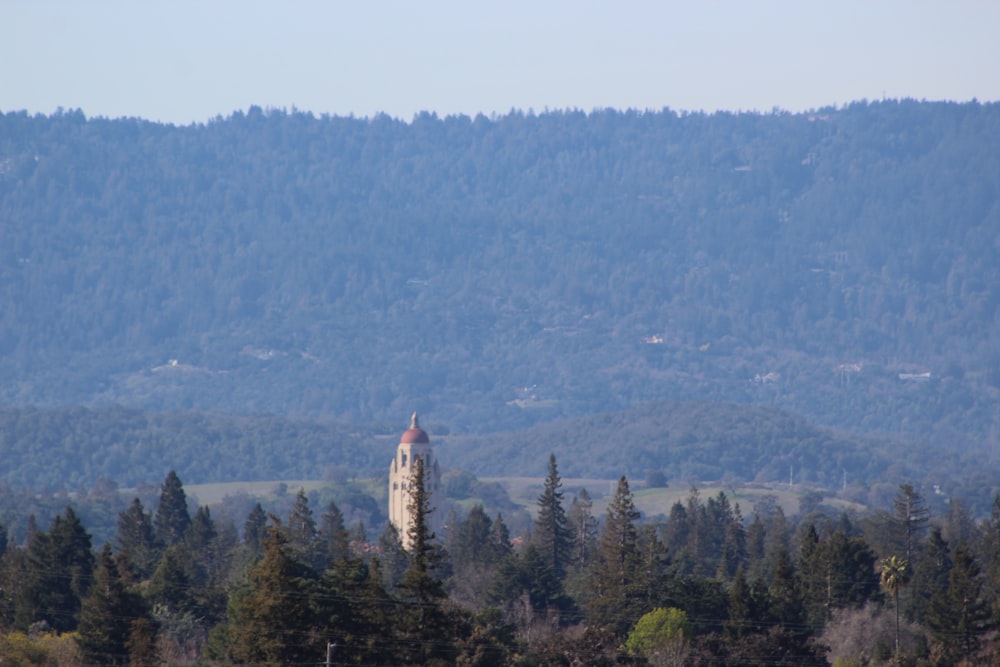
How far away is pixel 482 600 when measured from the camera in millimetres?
107312

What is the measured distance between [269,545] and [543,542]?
59205 millimetres

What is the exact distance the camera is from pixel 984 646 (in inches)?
3381

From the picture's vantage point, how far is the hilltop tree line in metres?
68.1

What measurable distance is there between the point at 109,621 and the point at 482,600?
34.4 metres

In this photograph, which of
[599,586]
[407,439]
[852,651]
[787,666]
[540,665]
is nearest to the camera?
[540,665]

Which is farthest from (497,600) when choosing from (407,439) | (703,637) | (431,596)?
(407,439)

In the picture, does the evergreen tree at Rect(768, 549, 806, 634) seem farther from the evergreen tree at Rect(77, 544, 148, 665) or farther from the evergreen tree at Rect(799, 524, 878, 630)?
the evergreen tree at Rect(77, 544, 148, 665)

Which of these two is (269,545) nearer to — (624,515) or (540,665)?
(540,665)

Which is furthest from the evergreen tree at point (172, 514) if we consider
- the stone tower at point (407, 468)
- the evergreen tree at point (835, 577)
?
the stone tower at point (407, 468)

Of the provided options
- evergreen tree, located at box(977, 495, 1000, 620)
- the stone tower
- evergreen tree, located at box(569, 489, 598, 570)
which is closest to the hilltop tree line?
evergreen tree, located at box(569, 489, 598, 570)

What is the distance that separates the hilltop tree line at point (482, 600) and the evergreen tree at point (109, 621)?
0.25 ft

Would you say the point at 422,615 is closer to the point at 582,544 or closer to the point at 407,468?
the point at 582,544

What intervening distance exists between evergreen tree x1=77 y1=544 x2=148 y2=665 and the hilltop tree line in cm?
7

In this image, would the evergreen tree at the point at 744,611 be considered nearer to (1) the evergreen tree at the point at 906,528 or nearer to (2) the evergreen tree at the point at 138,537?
(1) the evergreen tree at the point at 906,528
